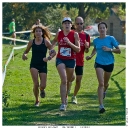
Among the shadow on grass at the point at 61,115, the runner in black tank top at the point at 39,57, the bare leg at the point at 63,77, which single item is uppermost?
the runner in black tank top at the point at 39,57

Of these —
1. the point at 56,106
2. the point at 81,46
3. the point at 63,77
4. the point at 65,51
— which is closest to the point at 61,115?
the point at 63,77

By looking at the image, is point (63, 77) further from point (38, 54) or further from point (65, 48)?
point (38, 54)

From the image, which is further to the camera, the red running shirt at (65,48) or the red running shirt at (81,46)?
the red running shirt at (81,46)

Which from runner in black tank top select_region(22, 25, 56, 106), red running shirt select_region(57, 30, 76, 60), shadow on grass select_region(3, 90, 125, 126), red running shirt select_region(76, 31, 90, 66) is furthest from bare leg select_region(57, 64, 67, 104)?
red running shirt select_region(76, 31, 90, 66)

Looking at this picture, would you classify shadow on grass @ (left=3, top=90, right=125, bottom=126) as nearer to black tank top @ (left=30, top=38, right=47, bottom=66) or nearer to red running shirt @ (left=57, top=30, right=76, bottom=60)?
black tank top @ (left=30, top=38, right=47, bottom=66)

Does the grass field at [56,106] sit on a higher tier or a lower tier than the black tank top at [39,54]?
lower

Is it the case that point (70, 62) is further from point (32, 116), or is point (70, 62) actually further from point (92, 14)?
point (92, 14)

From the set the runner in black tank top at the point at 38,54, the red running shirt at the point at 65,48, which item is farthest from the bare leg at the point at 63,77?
the runner in black tank top at the point at 38,54

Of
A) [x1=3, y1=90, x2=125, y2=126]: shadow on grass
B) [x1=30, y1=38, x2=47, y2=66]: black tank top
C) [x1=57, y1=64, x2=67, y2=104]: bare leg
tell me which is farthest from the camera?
[x1=30, y1=38, x2=47, y2=66]: black tank top

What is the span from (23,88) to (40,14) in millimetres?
37455

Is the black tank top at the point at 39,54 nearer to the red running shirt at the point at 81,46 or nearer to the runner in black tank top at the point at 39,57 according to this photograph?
the runner in black tank top at the point at 39,57

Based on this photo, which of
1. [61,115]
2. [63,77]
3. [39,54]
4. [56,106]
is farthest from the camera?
[56,106]

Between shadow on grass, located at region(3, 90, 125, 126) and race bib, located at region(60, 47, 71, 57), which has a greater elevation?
race bib, located at region(60, 47, 71, 57)

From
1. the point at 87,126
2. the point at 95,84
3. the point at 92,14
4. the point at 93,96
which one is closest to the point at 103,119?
the point at 87,126
